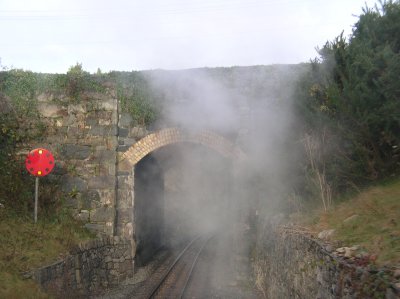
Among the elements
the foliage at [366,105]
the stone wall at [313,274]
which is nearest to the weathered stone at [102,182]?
the stone wall at [313,274]

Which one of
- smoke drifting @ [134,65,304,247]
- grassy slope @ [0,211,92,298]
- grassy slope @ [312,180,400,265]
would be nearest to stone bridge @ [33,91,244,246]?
smoke drifting @ [134,65,304,247]

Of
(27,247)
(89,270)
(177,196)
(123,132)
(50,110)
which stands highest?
(50,110)

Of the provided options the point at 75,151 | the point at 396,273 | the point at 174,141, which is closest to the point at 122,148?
the point at 75,151

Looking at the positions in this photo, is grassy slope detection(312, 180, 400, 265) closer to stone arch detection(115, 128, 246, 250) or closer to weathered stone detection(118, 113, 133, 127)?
stone arch detection(115, 128, 246, 250)

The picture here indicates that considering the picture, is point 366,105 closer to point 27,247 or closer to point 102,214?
point 27,247

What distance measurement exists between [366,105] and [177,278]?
6.30 metres

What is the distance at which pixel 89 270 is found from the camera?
27.5 feet

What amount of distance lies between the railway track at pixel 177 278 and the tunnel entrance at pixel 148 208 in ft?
2.89

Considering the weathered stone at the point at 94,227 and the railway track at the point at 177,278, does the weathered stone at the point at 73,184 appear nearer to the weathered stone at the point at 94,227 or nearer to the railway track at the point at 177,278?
the weathered stone at the point at 94,227

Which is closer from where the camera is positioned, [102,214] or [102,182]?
[102,214]

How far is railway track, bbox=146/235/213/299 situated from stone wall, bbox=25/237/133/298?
977 mm

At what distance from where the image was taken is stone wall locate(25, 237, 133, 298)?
670cm

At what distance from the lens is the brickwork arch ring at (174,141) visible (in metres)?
10.1

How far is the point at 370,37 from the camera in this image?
20.8 ft
